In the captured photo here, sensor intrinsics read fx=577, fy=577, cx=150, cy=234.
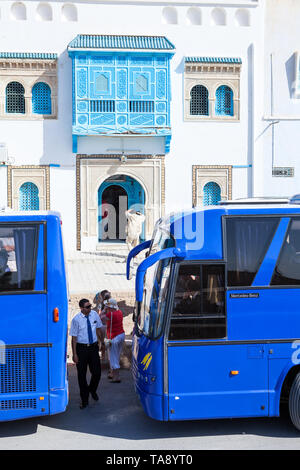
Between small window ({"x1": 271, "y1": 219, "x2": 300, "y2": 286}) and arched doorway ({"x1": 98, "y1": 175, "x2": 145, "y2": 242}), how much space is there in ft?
52.4

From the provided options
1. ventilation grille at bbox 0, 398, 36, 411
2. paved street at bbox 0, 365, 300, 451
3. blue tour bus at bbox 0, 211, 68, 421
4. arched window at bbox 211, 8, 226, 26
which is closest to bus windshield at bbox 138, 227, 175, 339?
blue tour bus at bbox 0, 211, 68, 421

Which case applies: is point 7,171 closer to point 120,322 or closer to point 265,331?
point 120,322

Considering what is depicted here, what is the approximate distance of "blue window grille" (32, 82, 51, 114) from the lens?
71.2 ft

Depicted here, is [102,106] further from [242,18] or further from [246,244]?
[246,244]

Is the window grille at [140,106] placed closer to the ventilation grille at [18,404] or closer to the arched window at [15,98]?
the arched window at [15,98]

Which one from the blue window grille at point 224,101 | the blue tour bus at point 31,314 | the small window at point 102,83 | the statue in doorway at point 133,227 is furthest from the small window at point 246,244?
the blue window grille at point 224,101

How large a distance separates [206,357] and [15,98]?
17.1 metres

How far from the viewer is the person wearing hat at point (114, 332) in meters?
9.05

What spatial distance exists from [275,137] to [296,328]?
17104 millimetres

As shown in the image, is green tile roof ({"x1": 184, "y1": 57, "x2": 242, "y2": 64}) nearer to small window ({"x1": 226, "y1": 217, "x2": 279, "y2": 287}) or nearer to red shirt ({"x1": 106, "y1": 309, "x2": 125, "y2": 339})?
red shirt ({"x1": 106, "y1": 309, "x2": 125, "y2": 339})

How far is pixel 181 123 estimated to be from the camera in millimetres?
22281

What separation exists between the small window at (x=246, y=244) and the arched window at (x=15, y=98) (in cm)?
1638

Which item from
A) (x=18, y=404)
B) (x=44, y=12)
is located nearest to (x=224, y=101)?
(x=44, y=12)

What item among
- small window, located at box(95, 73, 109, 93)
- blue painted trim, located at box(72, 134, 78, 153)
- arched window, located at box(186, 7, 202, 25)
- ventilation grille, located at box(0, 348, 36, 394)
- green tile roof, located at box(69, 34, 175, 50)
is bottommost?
ventilation grille, located at box(0, 348, 36, 394)
